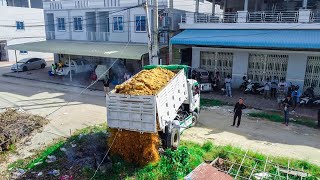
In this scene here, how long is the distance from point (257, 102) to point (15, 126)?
12913 millimetres

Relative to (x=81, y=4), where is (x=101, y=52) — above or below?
below

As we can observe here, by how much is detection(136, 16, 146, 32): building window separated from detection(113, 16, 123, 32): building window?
165 centimetres

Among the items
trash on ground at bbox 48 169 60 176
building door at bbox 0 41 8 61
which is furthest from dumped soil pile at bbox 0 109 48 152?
building door at bbox 0 41 8 61

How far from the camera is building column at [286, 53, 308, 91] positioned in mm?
17062

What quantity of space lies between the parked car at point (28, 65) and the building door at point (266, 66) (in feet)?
69.4

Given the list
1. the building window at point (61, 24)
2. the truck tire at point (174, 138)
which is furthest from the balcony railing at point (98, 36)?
the truck tire at point (174, 138)

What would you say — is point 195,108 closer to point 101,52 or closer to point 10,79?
point 101,52

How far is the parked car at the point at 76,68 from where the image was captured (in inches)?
931

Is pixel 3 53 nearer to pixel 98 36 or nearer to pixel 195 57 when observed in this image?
pixel 98 36

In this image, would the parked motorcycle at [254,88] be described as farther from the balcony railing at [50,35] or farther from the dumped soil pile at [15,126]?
the balcony railing at [50,35]

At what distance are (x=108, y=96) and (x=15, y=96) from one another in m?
12.7

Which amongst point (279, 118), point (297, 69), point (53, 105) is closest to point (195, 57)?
point (297, 69)

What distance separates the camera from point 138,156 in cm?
873

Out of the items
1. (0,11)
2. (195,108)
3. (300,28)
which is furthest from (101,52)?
(0,11)
